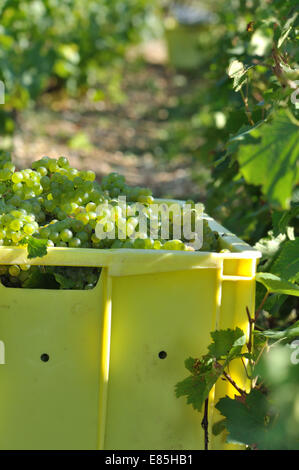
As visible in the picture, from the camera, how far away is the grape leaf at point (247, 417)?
1.43m

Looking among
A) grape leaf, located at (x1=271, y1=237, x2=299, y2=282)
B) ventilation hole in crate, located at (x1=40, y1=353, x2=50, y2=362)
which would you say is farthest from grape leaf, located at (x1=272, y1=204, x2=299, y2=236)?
ventilation hole in crate, located at (x1=40, y1=353, x2=50, y2=362)

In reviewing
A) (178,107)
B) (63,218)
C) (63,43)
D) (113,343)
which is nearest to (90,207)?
(63,218)

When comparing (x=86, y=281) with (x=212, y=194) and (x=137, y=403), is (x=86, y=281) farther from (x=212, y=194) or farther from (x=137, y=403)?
(x=212, y=194)

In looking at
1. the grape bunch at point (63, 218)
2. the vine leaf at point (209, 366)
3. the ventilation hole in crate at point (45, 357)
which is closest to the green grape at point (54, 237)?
the grape bunch at point (63, 218)

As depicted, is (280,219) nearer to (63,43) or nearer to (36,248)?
(36,248)

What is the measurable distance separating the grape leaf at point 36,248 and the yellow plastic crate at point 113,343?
0.02m

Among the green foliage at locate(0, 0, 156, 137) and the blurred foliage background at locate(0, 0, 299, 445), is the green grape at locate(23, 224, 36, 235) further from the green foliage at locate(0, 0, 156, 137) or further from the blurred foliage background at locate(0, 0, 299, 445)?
the green foliage at locate(0, 0, 156, 137)

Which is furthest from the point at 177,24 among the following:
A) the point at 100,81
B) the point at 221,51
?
the point at 221,51

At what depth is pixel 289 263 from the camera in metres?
1.63

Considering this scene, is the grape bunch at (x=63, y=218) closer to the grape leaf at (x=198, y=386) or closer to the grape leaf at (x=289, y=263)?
the grape leaf at (x=289, y=263)

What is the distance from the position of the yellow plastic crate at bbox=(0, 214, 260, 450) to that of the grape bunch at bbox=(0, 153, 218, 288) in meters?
0.05

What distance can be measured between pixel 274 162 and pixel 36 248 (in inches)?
21.1

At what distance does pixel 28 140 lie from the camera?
19.8ft

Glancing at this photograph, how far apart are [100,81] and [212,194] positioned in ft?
18.9
